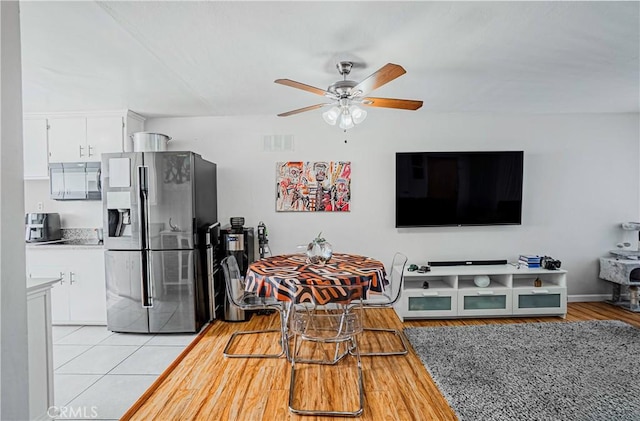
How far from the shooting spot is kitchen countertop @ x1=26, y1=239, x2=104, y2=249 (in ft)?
11.2

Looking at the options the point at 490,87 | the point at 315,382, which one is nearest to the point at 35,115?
the point at 315,382

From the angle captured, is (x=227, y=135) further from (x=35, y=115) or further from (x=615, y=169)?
(x=615, y=169)

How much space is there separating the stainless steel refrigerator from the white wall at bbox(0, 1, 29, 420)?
186 cm

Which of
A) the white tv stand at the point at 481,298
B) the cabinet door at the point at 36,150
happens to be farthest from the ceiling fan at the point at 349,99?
the cabinet door at the point at 36,150

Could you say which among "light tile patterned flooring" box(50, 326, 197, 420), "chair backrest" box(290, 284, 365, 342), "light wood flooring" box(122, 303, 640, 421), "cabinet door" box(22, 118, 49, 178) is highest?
"cabinet door" box(22, 118, 49, 178)

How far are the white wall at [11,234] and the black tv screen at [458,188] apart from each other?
11.0 feet

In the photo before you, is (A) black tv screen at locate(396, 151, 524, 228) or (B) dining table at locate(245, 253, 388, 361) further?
(A) black tv screen at locate(396, 151, 524, 228)

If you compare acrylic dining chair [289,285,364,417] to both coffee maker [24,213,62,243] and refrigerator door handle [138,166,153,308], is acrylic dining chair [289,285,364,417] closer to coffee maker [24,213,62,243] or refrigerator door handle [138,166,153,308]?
Result: refrigerator door handle [138,166,153,308]

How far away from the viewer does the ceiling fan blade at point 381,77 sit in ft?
5.67

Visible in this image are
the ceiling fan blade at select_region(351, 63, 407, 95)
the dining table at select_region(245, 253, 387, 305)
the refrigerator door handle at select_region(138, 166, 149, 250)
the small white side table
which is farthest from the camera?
the small white side table

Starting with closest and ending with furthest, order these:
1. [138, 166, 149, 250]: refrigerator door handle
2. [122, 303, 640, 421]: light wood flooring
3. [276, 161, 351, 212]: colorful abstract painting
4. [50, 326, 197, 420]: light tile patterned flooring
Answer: [122, 303, 640, 421]: light wood flooring, [50, 326, 197, 420]: light tile patterned flooring, [138, 166, 149, 250]: refrigerator door handle, [276, 161, 351, 212]: colorful abstract painting

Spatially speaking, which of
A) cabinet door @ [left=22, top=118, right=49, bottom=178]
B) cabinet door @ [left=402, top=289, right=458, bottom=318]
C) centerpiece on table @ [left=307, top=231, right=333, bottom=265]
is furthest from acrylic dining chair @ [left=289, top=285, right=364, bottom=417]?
cabinet door @ [left=22, top=118, right=49, bottom=178]

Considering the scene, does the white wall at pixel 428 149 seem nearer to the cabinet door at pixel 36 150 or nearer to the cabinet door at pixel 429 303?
the cabinet door at pixel 429 303

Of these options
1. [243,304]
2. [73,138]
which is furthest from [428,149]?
[73,138]
